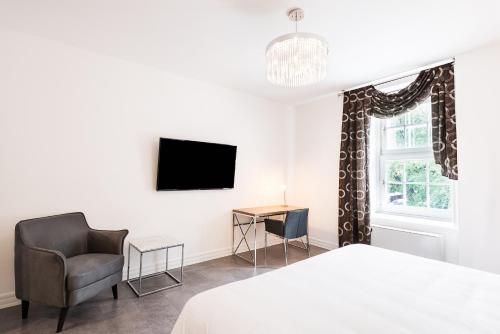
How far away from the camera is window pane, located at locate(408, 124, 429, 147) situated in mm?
3307

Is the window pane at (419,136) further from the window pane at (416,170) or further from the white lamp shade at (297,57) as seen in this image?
the white lamp shade at (297,57)

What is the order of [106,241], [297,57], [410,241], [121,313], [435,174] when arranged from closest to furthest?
[297,57], [121,313], [106,241], [410,241], [435,174]

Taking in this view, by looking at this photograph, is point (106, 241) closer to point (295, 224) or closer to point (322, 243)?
point (295, 224)

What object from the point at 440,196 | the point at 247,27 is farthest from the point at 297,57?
the point at 440,196

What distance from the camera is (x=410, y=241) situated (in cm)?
310

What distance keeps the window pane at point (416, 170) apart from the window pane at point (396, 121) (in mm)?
549

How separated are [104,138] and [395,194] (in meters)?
3.79

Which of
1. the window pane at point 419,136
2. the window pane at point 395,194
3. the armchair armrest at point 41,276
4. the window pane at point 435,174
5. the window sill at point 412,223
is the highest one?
the window pane at point 419,136

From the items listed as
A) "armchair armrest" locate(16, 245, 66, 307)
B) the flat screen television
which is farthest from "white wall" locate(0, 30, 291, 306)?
"armchair armrest" locate(16, 245, 66, 307)

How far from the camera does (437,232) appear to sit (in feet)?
9.90

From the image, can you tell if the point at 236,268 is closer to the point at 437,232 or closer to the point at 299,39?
the point at 437,232

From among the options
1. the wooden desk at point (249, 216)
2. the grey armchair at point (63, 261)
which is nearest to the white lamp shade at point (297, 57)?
the wooden desk at point (249, 216)

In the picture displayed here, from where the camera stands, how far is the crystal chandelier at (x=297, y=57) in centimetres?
180

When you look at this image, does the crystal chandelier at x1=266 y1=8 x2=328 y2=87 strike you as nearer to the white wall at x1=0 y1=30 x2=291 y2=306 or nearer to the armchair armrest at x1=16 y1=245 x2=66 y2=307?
the white wall at x1=0 y1=30 x2=291 y2=306
